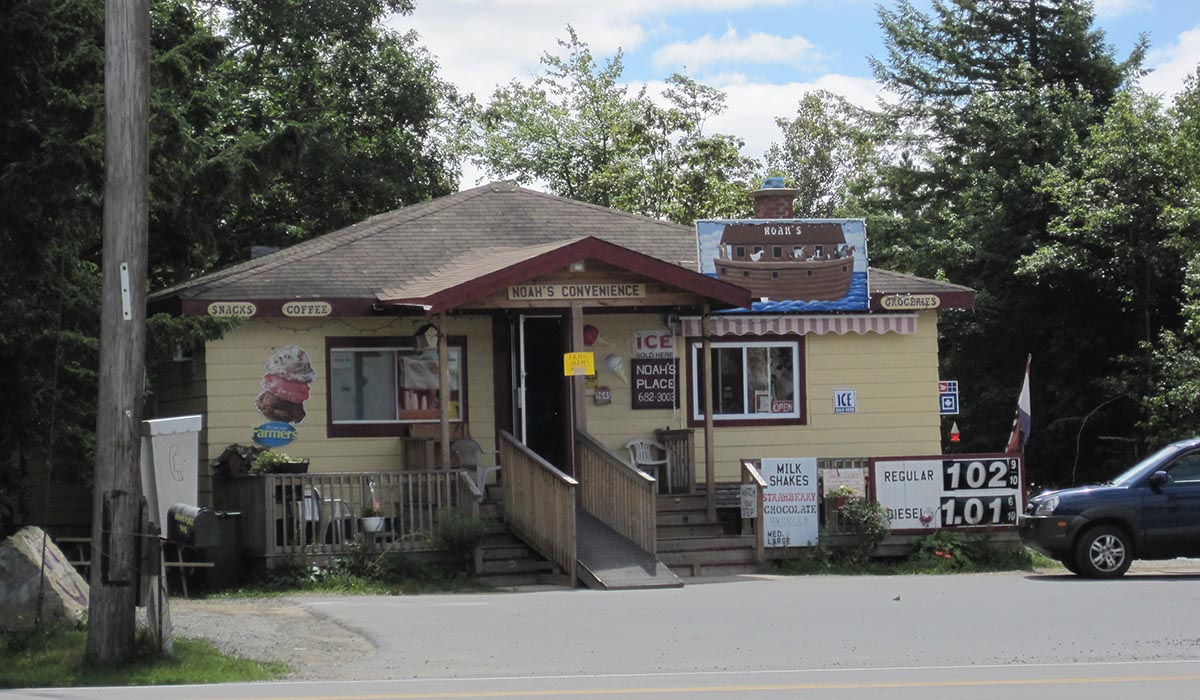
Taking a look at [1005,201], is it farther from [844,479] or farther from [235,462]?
[235,462]

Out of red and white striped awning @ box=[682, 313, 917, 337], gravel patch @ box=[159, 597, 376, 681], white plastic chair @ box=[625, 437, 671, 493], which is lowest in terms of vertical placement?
gravel patch @ box=[159, 597, 376, 681]

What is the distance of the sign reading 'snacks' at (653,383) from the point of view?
22500 mm

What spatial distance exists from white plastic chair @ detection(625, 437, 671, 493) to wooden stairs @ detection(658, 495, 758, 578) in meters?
0.77

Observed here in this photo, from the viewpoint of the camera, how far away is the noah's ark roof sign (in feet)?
74.7

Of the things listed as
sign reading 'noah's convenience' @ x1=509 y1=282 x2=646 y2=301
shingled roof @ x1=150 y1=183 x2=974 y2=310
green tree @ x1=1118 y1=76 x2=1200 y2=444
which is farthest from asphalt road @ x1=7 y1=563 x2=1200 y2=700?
green tree @ x1=1118 y1=76 x2=1200 y2=444

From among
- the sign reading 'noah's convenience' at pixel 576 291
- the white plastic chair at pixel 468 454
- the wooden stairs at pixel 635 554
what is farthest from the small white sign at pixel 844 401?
the white plastic chair at pixel 468 454

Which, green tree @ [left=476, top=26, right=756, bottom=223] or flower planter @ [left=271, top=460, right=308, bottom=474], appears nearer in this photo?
flower planter @ [left=271, top=460, right=308, bottom=474]

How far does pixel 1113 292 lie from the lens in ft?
112

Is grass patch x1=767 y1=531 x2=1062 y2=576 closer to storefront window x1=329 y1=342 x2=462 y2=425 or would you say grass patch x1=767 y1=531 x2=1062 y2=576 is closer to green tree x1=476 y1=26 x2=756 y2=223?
storefront window x1=329 y1=342 x2=462 y2=425

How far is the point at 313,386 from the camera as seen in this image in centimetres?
2108

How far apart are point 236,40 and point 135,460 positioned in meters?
26.9

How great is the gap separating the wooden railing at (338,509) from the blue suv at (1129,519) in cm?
717

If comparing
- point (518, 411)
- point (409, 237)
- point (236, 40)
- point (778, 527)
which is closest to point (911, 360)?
point (778, 527)

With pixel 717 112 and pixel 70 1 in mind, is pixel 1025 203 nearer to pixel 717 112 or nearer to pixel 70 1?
pixel 717 112
